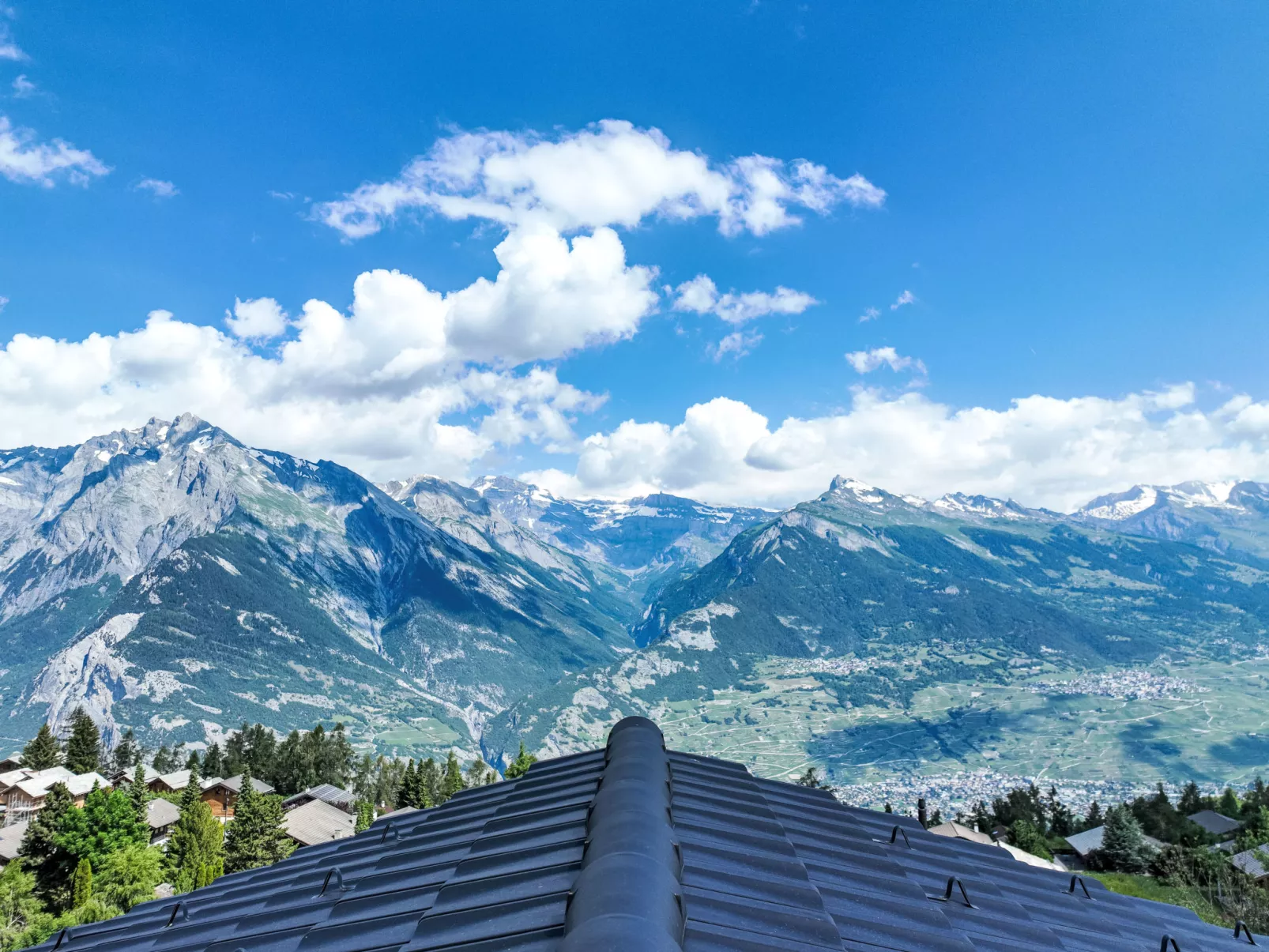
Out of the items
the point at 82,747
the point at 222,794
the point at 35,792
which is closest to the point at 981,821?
the point at 222,794

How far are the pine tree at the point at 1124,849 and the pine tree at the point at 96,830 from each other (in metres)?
94.3

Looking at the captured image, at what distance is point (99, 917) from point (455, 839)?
37690 millimetres

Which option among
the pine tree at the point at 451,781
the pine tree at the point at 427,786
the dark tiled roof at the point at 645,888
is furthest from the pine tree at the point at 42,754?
the dark tiled roof at the point at 645,888

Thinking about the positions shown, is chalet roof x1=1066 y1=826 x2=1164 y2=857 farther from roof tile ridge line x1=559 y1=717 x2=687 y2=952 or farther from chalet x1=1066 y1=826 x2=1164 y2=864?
roof tile ridge line x1=559 y1=717 x2=687 y2=952

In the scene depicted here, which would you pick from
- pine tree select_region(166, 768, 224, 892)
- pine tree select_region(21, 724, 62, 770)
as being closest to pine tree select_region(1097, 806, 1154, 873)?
pine tree select_region(166, 768, 224, 892)

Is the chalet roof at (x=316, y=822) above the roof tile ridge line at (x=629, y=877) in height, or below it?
below

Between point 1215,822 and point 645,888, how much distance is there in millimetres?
129978

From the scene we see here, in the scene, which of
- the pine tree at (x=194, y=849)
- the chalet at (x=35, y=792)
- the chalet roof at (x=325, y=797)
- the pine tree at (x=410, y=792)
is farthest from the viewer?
the chalet roof at (x=325, y=797)

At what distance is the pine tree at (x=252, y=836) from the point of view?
2499 inches

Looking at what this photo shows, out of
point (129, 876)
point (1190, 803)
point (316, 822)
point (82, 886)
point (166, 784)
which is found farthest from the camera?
point (1190, 803)

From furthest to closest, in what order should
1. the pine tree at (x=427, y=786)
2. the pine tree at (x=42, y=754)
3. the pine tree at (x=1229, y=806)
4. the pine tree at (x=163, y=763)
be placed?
the pine tree at (x=163, y=763) < the pine tree at (x=42, y=754) < the pine tree at (x=1229, y=806) < the pine tree at (x=427, y=786)

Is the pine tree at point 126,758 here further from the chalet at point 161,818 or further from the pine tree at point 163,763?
the chalet at point 161,818

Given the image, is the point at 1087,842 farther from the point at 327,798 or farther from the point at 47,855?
the point at 47,855

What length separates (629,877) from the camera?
6258mm
